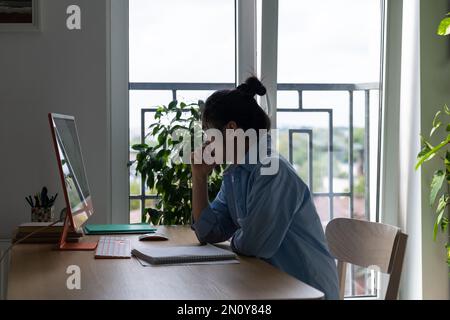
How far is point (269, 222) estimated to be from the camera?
187cm

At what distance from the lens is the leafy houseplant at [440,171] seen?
9.24ft

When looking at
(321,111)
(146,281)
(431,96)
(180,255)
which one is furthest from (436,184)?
(146,281)

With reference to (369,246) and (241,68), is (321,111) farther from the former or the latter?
(369,246)

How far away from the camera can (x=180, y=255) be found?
1.82 metres

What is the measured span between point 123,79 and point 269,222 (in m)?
1.61

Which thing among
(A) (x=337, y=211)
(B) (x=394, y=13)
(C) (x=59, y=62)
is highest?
(B) (x=394, y=13)

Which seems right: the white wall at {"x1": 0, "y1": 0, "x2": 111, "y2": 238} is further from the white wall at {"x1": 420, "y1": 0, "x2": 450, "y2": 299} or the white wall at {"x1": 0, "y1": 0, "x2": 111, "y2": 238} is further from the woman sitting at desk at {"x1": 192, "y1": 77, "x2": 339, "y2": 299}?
the white wall at {"x1": 420, "y1": 0, "x2": 450, "y2": 299}

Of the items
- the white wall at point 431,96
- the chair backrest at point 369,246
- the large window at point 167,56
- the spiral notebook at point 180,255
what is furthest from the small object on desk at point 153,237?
the white wall at point 431,96

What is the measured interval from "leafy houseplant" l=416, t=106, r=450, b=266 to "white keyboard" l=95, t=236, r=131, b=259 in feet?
4.27

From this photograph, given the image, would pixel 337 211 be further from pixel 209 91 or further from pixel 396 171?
pixel 209 91

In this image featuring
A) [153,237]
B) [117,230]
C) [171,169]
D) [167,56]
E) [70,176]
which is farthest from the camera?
[167,56]

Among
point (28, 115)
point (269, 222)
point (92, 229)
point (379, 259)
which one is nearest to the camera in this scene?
point (269, 222)

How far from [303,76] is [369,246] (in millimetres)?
1451
